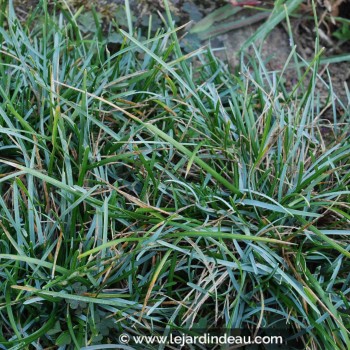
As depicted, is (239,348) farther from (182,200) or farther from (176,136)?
(176,136)

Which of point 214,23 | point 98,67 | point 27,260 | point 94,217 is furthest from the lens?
point 214,23

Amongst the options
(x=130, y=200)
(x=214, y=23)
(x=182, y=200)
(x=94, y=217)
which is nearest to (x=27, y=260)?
(x=94, y=217)

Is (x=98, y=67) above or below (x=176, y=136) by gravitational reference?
above

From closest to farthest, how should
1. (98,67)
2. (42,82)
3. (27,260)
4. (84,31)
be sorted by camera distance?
(27,260)
(42,82)
(98,67)
(84,31)

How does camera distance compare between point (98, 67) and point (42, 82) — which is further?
point (98, 67)

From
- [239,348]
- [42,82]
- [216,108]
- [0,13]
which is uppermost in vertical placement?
[0,13]

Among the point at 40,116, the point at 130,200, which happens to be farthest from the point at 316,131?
the point at 40,116

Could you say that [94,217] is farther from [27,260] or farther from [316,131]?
[316,131]
